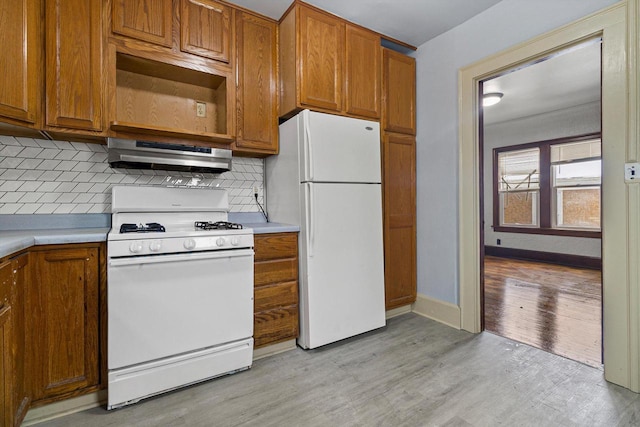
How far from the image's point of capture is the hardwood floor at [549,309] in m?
2.40

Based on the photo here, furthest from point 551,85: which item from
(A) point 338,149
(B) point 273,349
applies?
(B) point 273,349

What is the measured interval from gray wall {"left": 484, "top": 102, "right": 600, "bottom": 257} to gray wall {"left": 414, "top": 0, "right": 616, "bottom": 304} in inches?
145

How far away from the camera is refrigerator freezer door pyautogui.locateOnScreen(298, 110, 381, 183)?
2289 millimetres

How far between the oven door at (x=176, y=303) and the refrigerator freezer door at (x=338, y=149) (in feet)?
2.60

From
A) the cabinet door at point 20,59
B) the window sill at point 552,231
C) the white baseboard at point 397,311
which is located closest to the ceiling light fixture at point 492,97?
the window sill at point 552,231

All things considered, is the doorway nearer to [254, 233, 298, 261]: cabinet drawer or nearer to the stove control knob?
[254, 233, 298, 261]: cabinet drawer

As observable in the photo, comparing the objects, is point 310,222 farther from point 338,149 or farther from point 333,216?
point 338,149

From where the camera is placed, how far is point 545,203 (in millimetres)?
5637

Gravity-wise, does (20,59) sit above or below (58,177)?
above

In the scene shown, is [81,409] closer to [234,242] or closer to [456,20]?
[234,242]

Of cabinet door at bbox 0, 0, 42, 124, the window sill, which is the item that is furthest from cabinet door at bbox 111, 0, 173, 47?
the window sill

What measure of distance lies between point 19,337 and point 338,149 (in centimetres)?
208

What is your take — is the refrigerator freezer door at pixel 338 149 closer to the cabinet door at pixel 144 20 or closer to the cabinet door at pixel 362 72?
the cabinet door at pixel 362 72

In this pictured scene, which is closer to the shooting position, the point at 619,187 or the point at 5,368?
the point at 5,368
